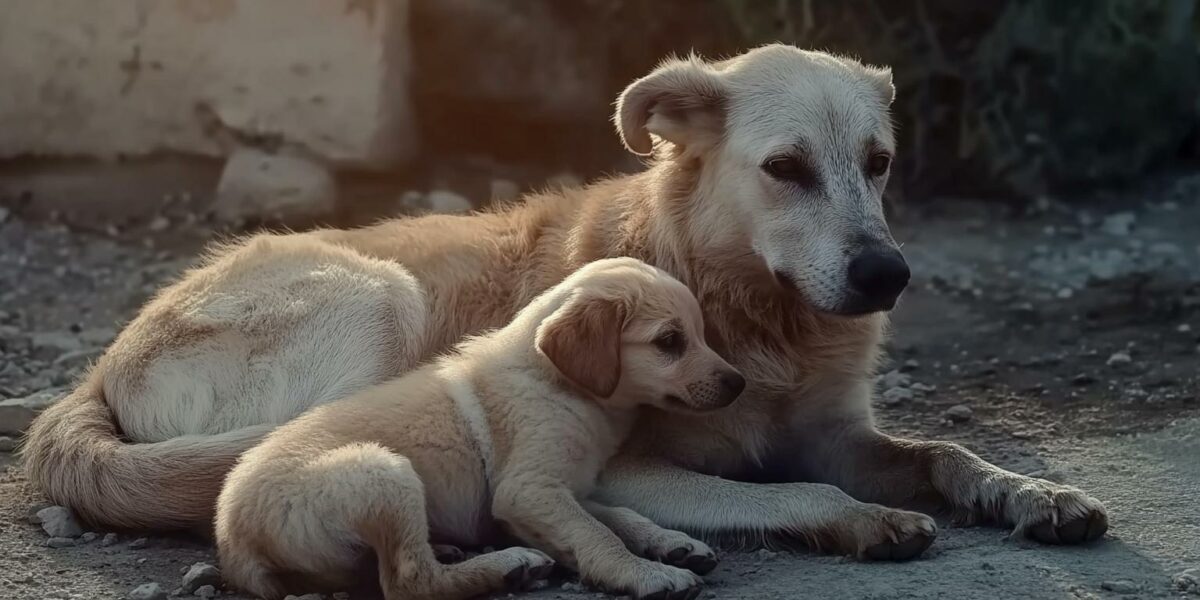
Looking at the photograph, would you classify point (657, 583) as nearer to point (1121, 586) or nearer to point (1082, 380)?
point (1121, 586)

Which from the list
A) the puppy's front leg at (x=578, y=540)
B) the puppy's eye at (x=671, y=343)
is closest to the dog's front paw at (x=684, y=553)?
the puppy's front leg at (x=578, y=540)

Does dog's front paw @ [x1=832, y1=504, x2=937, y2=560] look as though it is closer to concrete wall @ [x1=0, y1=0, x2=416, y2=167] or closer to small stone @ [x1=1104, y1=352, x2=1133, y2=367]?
small stone @ [x1=1104, y1=352, x2=1133, y2=367]

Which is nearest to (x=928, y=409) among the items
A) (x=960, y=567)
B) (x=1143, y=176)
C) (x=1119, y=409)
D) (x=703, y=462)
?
(x=1119, y=409)

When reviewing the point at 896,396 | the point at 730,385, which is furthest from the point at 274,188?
the point at 730,385

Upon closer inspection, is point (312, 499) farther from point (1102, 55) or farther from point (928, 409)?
point (1102, 55)

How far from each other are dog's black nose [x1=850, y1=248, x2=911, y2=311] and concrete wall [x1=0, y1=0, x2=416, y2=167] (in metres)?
4.69

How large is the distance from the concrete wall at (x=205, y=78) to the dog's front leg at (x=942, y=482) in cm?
446

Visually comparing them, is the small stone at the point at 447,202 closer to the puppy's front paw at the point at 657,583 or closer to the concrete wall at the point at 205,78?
the concrete wall at the point at 205,78

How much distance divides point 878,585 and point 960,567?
28 centimetres

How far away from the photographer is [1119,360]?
633 centimetres

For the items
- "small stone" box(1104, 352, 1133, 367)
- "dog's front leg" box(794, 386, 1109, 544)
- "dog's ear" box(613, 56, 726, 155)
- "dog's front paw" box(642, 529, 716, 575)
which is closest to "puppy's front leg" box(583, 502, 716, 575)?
"dog's front paw" box(642, 529, 716, 575)

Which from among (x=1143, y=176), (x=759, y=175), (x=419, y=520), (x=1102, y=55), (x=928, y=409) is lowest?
(x=419, y=520)

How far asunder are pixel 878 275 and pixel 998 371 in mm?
2269

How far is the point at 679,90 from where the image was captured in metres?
4.83
